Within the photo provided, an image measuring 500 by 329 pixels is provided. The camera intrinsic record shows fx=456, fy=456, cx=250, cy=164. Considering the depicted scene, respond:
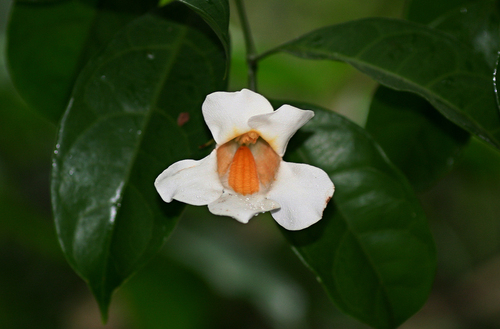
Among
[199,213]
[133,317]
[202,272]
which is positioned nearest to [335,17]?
[199,213]

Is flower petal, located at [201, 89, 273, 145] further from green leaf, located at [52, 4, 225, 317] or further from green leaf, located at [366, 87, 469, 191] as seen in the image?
green leaf, located at [366, 87, 469, 191]

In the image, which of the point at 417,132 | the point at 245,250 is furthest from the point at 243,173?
the point at 245,250

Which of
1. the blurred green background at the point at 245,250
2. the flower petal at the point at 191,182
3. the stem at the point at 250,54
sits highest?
the stem at the point at 250,54

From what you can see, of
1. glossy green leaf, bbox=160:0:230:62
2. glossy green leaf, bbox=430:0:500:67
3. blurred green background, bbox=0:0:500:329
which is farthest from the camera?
blurred green background, bbox=0:0:500:329

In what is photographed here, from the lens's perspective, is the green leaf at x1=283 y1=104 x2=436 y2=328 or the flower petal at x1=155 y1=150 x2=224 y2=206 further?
the green leaf at x1=283 y1=104 x2=436 y2=328

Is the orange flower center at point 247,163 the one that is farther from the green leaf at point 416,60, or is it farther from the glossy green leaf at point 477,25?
the glossy green leaf at point 477,25

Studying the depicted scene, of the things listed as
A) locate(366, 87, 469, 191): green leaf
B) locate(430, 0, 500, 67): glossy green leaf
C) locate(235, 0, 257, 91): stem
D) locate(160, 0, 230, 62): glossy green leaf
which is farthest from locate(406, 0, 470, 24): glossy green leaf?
locate(160, 0, 230, 62): glossy green leaf

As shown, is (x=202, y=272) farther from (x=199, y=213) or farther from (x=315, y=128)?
(x=315, y=128)

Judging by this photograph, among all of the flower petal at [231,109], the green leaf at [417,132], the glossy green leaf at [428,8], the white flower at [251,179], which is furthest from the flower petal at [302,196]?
the glossy green leaf at [428,8]
